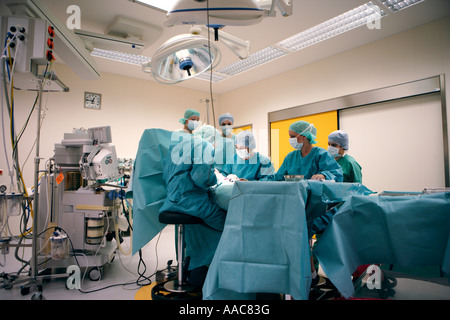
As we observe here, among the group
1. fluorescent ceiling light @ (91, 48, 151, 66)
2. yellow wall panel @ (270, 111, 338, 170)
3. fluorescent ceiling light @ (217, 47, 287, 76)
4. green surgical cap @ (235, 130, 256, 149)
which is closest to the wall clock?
fluorescent ceiling light @ (91, 48, 151, 66)

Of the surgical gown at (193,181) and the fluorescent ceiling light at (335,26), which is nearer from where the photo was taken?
the surgical gown at (193,181)

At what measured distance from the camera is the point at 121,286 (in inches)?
90.6

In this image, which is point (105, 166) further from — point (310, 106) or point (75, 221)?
point (310, 106)

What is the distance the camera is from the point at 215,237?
2164mm

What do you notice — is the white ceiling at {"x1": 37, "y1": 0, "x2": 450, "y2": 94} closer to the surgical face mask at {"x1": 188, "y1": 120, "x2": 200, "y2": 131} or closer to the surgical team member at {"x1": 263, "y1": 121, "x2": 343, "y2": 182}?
the surgical face mask at {"x1": 188, "y1": 120, "x2": 200, "y2": 131}

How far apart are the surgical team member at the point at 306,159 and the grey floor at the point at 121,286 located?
2.85ft

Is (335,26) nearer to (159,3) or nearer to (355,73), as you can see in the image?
(355,73)

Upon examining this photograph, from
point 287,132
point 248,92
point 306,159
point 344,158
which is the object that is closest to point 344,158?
point 344,158

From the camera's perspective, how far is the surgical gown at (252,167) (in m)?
2.73

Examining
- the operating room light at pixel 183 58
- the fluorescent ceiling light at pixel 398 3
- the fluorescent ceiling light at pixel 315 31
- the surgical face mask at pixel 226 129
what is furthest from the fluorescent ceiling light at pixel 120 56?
the fluorescent ceiling light at pixel 398 3

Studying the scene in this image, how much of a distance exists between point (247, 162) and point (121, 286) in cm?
155

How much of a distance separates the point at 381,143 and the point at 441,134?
63 centimetres

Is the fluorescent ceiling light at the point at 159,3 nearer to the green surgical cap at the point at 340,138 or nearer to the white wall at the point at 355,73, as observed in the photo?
the green surgical cap at the point at 340,138
